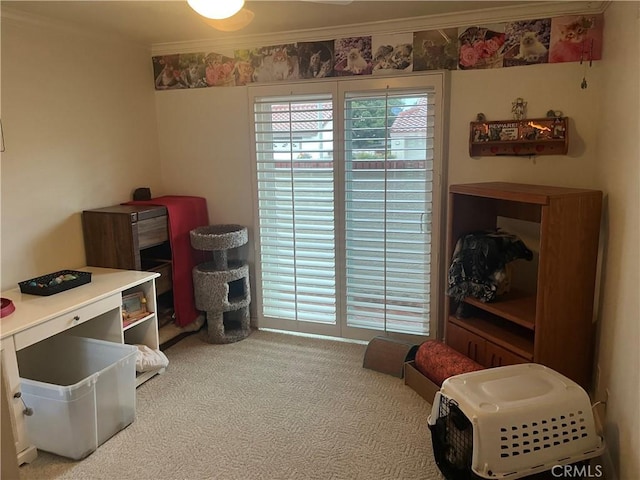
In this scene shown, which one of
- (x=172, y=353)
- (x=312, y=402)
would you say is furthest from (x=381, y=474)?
(x=172, y=353)

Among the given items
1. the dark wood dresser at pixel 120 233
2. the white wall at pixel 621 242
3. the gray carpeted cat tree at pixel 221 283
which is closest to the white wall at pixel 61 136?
the dark wood dresser at pixel 120 233

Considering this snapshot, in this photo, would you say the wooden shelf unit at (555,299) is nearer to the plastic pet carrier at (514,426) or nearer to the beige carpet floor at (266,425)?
the plastic pet carrier at (514,426)

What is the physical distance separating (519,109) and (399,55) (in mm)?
828

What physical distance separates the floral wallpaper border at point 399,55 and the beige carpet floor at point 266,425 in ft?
6.50

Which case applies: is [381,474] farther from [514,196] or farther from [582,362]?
[514,196]

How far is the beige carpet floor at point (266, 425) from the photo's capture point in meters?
2.14

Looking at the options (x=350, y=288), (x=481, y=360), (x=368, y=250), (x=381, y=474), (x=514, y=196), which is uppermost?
(x=514, y=196)

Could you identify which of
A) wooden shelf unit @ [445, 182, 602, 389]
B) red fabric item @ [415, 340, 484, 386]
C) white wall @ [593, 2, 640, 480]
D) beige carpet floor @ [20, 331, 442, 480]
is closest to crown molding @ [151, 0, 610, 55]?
white wall @ [593, 2, 640, 480]

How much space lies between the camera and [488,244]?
260cm

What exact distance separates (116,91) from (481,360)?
3.03 meters

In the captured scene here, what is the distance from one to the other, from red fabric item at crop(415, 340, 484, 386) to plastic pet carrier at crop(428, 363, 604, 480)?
0.49 metres

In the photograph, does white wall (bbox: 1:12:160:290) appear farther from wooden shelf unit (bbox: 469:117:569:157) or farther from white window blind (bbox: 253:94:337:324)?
wooden shelf unit (bbox: 469:117:569:157)

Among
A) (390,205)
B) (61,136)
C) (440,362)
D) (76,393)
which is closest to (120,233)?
(61,136)

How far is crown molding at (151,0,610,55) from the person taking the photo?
2.65 metres
